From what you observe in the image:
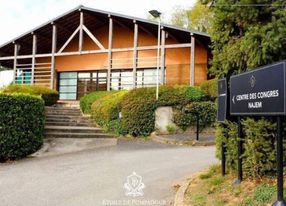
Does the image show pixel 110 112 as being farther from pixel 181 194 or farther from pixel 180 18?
pixel 180 18

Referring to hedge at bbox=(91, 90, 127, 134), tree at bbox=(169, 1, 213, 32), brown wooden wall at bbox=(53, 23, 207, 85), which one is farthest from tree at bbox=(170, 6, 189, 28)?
hedge at bbox=(91, 90, 127, 134)

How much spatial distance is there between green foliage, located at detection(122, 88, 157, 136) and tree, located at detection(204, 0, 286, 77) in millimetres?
8966

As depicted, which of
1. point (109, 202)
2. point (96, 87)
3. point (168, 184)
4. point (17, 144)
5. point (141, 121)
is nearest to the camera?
point (109, 202)

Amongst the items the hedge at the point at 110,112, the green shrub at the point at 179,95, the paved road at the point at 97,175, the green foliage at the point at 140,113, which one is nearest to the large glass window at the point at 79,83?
the hedge at the point at 110,112

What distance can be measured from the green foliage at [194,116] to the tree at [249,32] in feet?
28.7

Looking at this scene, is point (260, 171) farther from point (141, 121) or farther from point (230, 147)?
point (141, 121)

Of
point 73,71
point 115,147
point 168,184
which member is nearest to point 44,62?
point 73,71

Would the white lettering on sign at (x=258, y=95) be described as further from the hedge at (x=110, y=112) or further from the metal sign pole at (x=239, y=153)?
the hedge at (x=110, y=112)

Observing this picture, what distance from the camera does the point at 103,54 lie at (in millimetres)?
24875

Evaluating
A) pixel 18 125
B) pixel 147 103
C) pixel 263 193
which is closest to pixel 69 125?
pixel 147 103

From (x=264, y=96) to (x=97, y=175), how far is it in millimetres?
4736

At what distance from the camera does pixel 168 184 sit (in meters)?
7.08

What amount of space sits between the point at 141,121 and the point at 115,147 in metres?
2.69

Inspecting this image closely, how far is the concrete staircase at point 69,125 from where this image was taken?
14492 millimetres
